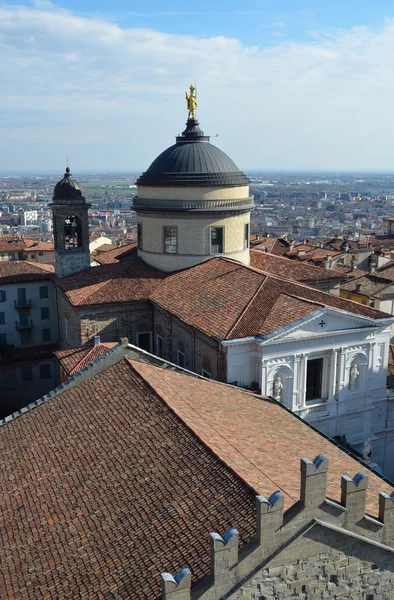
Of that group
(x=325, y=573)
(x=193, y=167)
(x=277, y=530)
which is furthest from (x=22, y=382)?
(x=277, y=530)

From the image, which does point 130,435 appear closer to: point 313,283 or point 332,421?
point 332,421

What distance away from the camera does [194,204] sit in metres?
31.8

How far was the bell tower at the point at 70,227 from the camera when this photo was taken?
3494 centimetres

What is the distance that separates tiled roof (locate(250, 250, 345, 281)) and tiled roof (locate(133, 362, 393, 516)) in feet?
44.2

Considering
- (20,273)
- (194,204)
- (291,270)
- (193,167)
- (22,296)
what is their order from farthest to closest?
(20,273) → (22,296) → (291,270) → (193,167) → (194,204)

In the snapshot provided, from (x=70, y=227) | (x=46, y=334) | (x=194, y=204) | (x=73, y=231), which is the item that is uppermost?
(x=194, y=204)

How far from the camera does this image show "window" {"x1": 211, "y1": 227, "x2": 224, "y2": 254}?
32500mm

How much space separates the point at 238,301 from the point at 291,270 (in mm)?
9100

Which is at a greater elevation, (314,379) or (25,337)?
(314,379)

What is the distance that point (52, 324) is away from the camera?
40938 mm

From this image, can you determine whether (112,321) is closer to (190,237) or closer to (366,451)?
(190,237)

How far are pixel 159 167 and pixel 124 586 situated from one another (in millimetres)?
25492

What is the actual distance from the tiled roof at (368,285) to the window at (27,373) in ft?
81.5

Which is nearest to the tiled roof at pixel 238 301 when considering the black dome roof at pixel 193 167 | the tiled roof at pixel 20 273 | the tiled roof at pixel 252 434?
the tiled roof at pixel 252 434
